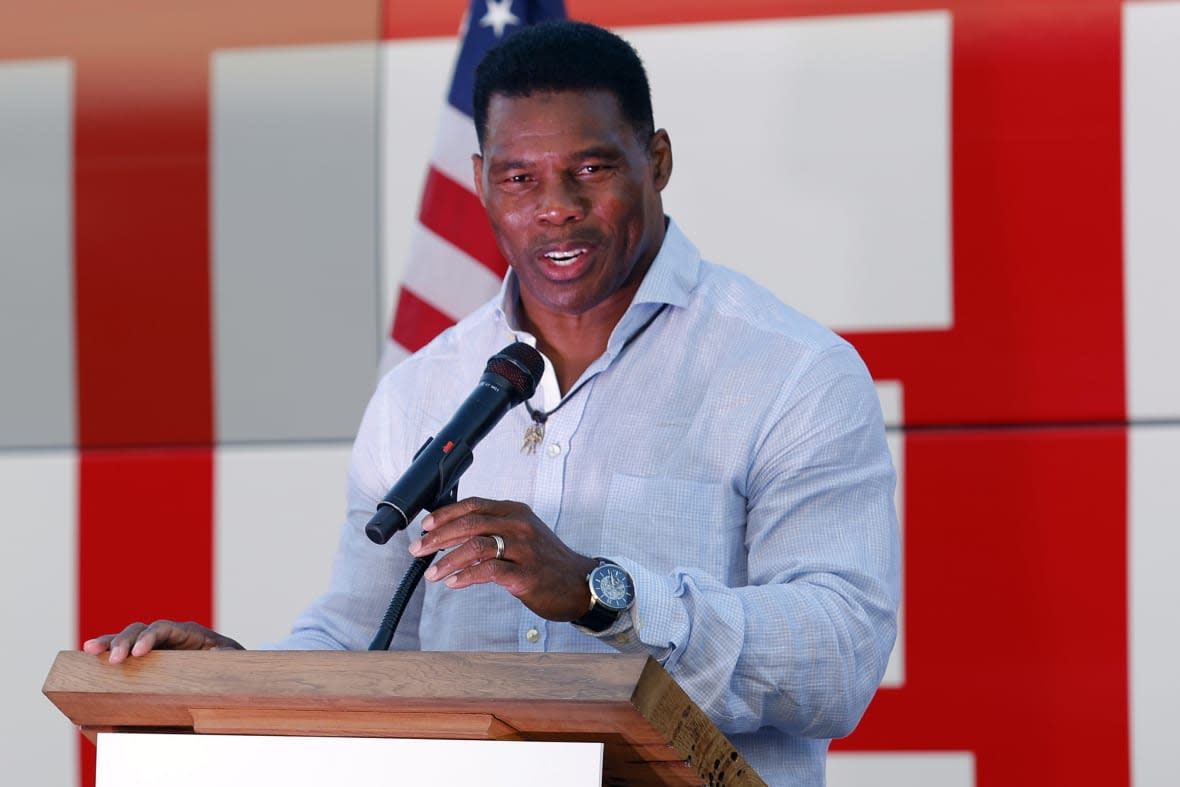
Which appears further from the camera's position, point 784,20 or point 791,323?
point 784,20

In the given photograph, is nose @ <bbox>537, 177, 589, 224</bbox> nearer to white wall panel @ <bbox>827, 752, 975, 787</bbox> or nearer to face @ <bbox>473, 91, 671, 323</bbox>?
face @ <bbox>473, 91, 671, 323</bbox>

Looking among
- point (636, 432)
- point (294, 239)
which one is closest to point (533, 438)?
point (636, 432)

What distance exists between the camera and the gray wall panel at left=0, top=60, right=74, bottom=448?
3.42m

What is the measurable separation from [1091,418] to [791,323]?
1122mm

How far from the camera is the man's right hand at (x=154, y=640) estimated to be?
60.9 inches

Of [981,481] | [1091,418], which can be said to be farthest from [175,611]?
[1091,418]

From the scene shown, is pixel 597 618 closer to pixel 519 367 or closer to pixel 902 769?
pixel 519 367

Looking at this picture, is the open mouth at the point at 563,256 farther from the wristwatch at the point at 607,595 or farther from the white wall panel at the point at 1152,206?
the white wall panel at the point at 1152,206

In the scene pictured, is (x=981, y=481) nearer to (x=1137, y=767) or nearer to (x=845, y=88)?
(x=1137, y=767)

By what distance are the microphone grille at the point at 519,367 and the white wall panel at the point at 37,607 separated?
2004 mm

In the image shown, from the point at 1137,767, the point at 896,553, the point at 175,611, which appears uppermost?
the point at 896,553

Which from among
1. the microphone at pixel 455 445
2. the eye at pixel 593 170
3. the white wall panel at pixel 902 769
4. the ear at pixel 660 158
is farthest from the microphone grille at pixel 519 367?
the white wall panel at pixel 902 769

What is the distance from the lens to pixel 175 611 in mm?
3326

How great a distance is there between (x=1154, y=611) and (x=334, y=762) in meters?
2.04
